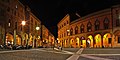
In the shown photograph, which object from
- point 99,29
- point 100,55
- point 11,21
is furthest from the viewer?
point 99,29

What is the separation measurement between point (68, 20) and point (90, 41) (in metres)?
22.1

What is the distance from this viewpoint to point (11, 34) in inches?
2530

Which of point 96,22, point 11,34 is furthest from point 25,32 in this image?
point 96,22

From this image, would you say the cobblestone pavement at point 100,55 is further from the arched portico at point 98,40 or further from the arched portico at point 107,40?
the arched portico at point 98,40

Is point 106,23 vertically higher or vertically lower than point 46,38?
higher

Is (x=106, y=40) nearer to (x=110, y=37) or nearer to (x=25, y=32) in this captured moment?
(x=110, y=37)

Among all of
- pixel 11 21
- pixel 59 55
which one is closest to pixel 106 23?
pixel 11 21

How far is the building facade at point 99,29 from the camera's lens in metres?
63.7

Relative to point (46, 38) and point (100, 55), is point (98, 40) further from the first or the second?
point (46, 38)

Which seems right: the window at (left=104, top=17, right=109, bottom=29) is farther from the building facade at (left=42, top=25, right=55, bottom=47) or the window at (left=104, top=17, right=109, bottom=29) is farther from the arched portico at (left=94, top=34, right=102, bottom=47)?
the building facade at (left=42, top=25, right=55, bottom=47)

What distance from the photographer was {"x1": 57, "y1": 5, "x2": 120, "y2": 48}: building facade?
209ft

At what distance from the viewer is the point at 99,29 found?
2778 inches

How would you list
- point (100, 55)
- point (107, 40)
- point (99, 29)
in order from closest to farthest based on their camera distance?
point (100, 55)
point (107, 40)
point (99, 29)

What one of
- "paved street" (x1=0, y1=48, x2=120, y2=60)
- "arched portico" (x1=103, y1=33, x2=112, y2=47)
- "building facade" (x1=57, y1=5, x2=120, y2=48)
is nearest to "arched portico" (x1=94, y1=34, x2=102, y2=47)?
"building facade" (x1=57, y1=5, x2=120, y2=48)
